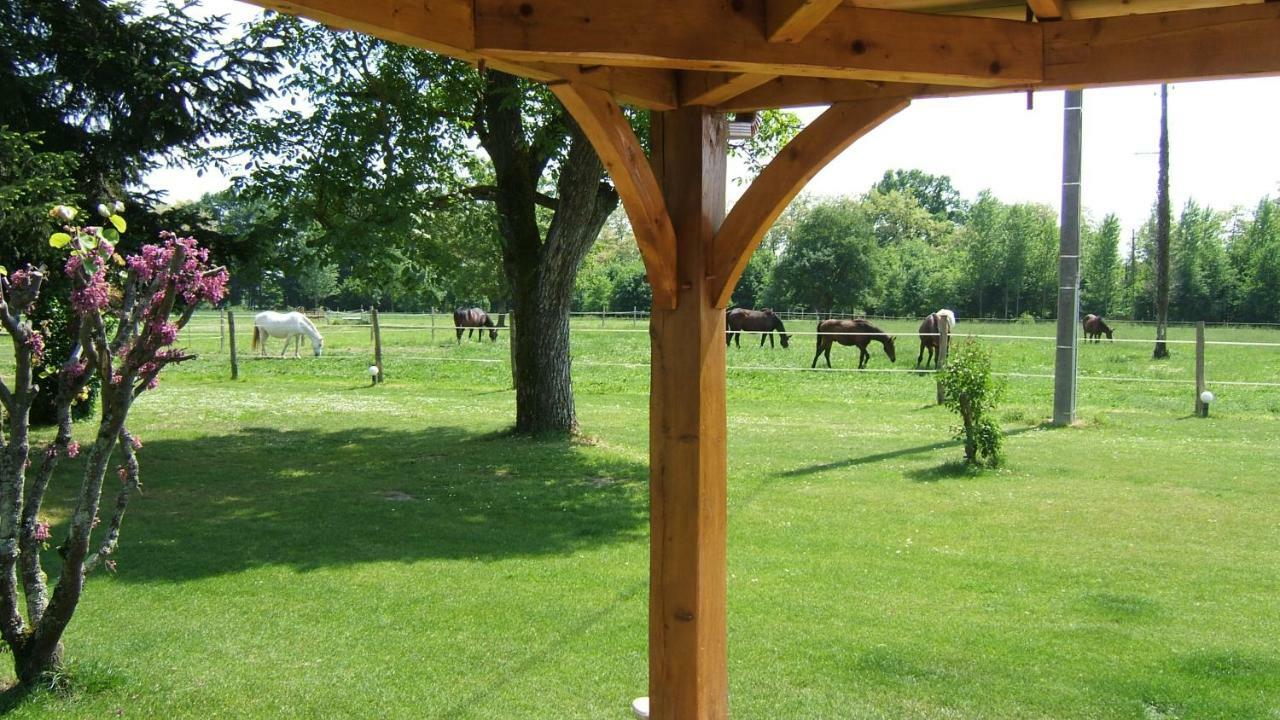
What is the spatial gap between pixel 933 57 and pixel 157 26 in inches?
382

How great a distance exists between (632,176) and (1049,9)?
4.57 ft

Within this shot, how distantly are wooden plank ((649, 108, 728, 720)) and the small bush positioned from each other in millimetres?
6647

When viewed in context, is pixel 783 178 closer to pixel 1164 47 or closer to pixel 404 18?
pixel 1164 47

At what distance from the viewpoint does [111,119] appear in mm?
10328

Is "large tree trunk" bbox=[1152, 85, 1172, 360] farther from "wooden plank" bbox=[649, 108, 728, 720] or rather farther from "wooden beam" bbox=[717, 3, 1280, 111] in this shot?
"wooden plank" bbox=[649, 108, 728, 720]

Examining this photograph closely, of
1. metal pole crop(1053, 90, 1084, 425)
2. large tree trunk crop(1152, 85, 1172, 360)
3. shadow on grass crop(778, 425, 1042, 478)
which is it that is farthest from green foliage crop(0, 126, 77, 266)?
large tree trunk crop(1152, 85, 1172, 360)

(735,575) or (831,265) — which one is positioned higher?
(831,265)

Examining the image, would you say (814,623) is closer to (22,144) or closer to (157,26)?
(22,144)

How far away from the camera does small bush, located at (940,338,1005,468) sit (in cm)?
934

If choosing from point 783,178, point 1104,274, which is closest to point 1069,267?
point 783,178

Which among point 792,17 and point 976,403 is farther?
point 976,403

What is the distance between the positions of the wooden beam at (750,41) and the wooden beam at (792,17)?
40 mm

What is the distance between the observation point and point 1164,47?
3.09m

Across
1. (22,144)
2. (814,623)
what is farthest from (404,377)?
(814,623)
